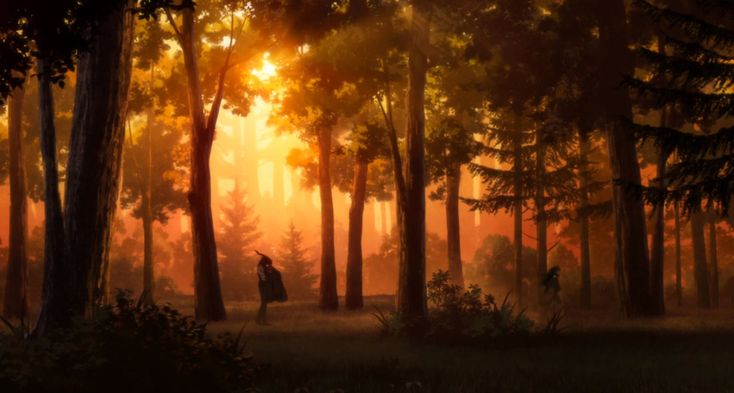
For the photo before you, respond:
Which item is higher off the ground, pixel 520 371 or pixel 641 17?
pixel 641 17

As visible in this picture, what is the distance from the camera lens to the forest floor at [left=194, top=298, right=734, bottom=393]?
10.5 m

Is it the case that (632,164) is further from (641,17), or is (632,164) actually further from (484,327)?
(484,327)

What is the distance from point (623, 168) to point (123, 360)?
620 inches

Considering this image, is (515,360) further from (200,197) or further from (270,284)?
(200,197)

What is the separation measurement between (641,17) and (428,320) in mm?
10279

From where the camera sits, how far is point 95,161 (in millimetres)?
13508

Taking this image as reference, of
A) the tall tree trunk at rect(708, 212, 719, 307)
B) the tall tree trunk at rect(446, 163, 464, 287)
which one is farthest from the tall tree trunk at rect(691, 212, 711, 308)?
the tall tree trunk at rect(446, 163, 464, 287)

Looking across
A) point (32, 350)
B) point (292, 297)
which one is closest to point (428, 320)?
point (32, 350)

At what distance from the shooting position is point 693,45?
40.5 ft

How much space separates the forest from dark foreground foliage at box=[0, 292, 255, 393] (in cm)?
3

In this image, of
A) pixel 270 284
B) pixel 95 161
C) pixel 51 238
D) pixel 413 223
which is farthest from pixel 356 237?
pixel 51 238

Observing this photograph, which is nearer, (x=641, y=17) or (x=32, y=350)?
(x=32, y=350)

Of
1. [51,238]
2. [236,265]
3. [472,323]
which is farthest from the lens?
[236,265]

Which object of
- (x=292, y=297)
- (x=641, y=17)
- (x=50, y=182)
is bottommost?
(x=292, y=297)
